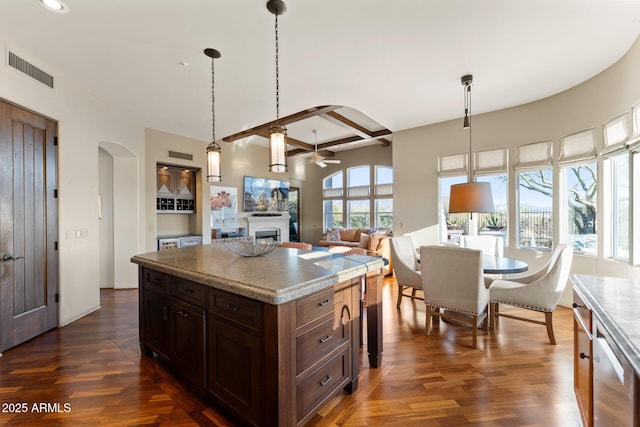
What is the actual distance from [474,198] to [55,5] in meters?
4.20

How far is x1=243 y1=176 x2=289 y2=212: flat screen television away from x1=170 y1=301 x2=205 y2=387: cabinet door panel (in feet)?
17.0

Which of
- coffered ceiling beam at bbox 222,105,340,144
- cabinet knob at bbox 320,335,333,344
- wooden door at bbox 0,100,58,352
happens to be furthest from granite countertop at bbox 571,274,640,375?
wooden door at bbox 0,100,58,352

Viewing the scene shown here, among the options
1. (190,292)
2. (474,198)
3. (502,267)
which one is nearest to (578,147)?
(474,198)

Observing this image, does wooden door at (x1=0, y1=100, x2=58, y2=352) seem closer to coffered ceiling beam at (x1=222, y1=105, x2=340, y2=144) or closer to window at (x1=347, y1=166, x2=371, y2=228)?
coffered ceiling beam at (x1=222, y1=105, x2=340, y2=144)

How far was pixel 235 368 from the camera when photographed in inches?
62.4

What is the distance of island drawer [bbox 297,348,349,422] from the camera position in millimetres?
1534

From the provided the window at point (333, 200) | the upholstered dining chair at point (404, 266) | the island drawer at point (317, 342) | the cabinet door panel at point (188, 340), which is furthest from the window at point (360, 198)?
the cabinet door panel at point (188, 340)

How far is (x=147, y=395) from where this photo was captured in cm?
196

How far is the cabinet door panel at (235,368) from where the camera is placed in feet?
4.83

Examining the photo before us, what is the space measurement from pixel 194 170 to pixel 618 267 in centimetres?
714

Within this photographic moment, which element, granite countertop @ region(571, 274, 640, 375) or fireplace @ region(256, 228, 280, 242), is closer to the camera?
granite countertop @ region(571, 274, 640, 375)

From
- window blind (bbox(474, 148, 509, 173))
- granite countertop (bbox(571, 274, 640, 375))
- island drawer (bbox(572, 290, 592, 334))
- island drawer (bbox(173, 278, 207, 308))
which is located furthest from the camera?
window blind (bbox(474, 148, 509, 173))

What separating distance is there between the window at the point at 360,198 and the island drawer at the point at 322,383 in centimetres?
681

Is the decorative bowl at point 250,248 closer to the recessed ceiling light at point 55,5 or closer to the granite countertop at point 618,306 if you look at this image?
the granite countertop at point 618,306
